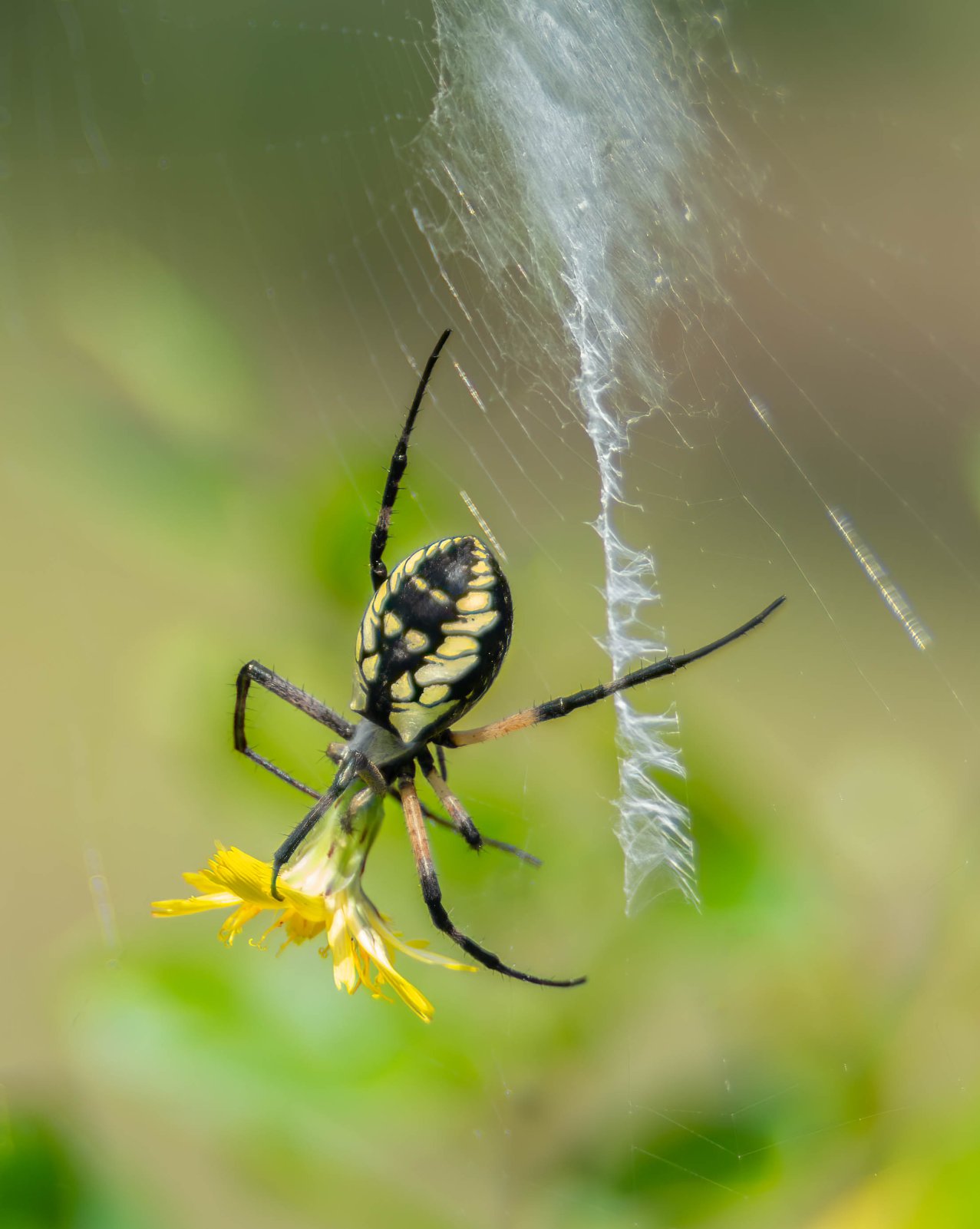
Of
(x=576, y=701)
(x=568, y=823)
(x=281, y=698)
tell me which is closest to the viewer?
(x=568, y=823)

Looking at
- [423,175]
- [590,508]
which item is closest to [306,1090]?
[423,175]

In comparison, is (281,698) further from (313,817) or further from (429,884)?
(429,884)

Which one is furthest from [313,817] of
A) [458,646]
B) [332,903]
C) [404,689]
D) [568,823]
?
[568,823]

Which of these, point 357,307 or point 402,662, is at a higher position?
point 357,307

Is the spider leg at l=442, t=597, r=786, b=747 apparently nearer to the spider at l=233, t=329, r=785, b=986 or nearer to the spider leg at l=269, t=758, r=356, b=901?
the spider at l=233, t=329, r=785, b=986

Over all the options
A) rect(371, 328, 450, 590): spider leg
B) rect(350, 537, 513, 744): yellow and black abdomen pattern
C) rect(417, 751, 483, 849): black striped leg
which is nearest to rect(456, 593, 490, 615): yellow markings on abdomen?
Result: rect(350, 537, 513, 744): yellow and black abdomen pattern

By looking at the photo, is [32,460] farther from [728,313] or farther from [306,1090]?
[728,313]

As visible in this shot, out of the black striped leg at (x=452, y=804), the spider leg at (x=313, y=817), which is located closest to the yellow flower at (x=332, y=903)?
the spider leg at (x=313, y=817)
